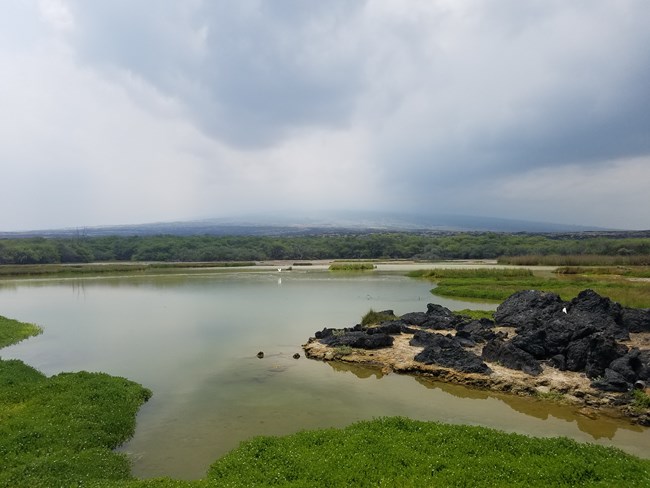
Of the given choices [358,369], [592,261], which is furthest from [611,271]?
[358,369]

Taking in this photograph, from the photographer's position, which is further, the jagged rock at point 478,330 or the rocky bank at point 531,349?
the jagged rock at point 478,330

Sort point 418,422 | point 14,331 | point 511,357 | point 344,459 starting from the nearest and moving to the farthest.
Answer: point 344,459 → point 418,422 → point 511,357 → point 14,331

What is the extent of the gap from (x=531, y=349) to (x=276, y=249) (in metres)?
91.8

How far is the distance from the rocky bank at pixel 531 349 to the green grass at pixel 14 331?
1820cm

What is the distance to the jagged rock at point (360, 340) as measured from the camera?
883 inches

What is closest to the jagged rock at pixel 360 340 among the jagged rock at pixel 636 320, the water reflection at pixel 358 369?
the water reflection at pixel 358 369

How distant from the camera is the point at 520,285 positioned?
4606cm

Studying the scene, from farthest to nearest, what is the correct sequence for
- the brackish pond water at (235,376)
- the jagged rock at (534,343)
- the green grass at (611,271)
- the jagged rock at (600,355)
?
the green grass at (611,271)
the jagged rock at (534,343)
the jagged rock at (600,355)
the brackish pond water at (235,376)

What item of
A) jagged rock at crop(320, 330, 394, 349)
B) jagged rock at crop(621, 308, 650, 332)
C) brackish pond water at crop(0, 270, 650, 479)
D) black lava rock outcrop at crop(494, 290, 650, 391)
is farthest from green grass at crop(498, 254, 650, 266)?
jagged rock at crop(320, 330, 394, 349)

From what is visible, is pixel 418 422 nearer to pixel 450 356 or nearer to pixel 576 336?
pixel 450 356

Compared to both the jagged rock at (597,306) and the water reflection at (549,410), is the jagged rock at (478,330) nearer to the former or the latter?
the jagged rock at (597,306)

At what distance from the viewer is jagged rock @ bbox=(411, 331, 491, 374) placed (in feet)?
61.3

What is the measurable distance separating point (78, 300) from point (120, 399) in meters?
32.2

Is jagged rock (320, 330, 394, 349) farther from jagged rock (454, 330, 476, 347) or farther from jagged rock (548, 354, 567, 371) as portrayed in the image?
jagged rock (548, 354, 567, 371)
